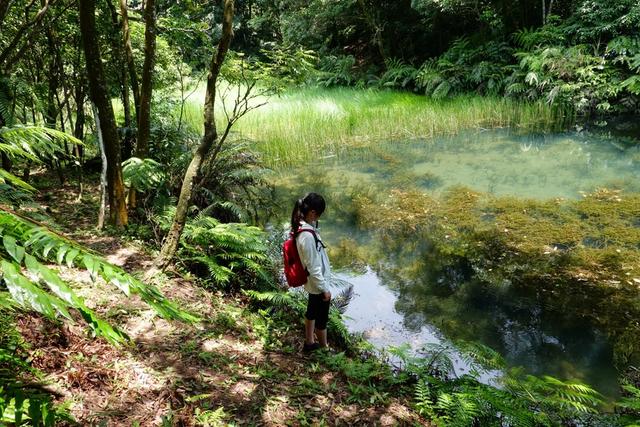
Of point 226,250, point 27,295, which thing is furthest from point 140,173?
point 27,295

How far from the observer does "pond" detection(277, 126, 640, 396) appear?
446 centimetres

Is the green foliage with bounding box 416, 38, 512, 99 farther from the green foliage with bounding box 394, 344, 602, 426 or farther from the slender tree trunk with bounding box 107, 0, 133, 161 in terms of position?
the green foliage with bounding box 394, 344, 602, 426

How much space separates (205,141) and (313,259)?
1410mm

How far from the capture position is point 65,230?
15.8 feet

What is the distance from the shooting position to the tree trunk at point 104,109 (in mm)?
4121

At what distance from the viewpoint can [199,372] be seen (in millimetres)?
3037

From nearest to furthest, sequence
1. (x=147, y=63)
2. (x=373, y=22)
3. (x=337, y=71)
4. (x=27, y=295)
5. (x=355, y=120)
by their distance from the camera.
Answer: (x=27, y=295), (x=147, y=63), (x=355, y=120), (x=373, y=22), (x=337, y=71)

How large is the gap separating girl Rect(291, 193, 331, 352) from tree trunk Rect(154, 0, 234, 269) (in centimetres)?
107

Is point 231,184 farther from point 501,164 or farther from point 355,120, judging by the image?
point 355,120

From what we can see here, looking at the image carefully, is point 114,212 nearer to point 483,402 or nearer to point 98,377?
point 98,377

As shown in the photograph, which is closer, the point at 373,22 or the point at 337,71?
the point at 373,22

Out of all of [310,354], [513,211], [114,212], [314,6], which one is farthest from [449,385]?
[314,6]

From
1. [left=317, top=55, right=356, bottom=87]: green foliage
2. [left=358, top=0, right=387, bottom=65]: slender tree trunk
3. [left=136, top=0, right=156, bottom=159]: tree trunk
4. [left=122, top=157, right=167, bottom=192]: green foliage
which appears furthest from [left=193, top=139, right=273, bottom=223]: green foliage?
[left=358, top=0, right=387, bottom=65]: slender tree trunk

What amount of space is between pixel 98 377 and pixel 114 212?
2738 mm
